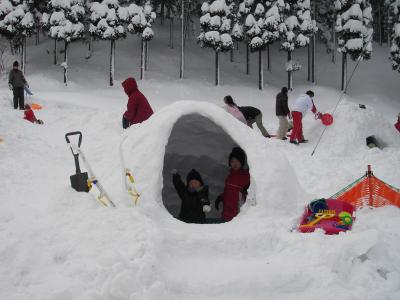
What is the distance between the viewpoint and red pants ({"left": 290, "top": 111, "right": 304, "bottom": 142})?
11.5 m

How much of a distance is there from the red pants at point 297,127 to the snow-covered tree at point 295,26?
650 inches

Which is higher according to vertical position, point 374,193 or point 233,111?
point 233,111

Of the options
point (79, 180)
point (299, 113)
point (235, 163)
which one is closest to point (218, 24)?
point (299, 113)

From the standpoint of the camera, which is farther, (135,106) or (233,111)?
(233,111)

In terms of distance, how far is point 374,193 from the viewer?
611cm

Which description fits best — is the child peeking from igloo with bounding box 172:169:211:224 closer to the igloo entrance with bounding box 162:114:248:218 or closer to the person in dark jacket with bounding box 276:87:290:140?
the igloo entrance with bounding box 162:114:248:218

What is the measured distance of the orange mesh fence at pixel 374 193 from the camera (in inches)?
240

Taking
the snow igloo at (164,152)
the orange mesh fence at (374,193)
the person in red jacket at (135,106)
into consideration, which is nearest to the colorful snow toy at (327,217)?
the snow igloo at (164,152)

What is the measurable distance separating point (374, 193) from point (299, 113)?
5.62 meters

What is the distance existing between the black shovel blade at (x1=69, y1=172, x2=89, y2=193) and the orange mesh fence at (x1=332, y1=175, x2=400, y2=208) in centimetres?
378

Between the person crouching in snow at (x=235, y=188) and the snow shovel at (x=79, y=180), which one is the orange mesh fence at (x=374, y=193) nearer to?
the person crouching in snow at (x=235, y=188)

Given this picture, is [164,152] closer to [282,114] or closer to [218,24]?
[282,114]

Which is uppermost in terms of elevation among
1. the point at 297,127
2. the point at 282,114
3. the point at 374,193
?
the point at 282,114

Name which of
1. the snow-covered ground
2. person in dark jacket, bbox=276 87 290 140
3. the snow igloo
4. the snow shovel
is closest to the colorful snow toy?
the snow-covered ground
